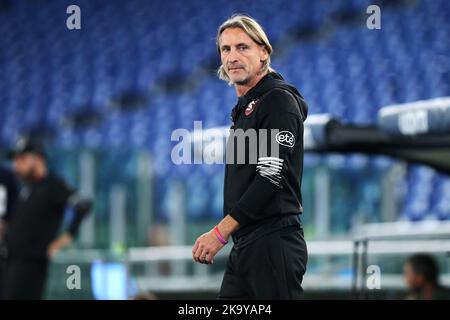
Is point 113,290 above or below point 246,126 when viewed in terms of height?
below

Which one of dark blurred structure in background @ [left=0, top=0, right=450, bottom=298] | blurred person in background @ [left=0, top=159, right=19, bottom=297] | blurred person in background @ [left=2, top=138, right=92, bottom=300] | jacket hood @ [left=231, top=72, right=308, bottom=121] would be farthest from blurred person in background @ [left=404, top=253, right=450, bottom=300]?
blurred person in background @ [left=0, top=159, right=19, bottom=297]

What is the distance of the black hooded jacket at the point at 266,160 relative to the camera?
2.80 metres

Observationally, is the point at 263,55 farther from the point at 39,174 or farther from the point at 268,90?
the point at 39,174

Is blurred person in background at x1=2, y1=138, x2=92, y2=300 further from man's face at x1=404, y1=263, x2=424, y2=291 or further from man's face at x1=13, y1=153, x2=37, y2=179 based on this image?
man's face at x1=404, y1=263, x2=424, y2=291

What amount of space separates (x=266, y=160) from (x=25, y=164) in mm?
4247

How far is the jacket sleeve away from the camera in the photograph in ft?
9.16

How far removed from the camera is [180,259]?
27.3 feet

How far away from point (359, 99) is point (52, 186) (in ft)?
17.4

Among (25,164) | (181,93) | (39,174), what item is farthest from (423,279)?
(181,93)

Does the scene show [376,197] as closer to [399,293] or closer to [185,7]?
[399,293]

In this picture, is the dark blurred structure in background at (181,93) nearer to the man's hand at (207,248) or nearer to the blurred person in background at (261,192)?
the blurred person in background at (261,192)

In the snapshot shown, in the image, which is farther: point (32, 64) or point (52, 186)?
point (32, 64)

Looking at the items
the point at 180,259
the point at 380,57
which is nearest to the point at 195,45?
the point at 380,57

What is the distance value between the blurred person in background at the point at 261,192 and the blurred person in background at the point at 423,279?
86.2 inches
